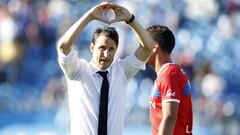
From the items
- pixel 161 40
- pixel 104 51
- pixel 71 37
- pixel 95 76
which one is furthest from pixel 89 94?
pixel 161 40

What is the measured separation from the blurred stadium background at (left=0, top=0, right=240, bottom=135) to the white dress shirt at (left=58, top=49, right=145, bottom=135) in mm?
8139

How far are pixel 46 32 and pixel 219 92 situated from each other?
3.36 m

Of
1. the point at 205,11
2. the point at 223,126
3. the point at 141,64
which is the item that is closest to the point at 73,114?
the point at 141,64

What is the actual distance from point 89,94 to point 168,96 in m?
0.71

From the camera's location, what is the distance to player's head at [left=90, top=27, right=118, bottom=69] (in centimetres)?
644

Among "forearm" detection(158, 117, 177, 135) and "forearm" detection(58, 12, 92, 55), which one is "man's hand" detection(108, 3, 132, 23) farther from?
"forearm" detection(158, 117, 177, 135)

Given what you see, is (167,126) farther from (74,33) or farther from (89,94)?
(74,33)

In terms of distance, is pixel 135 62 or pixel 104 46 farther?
pixel 135 62

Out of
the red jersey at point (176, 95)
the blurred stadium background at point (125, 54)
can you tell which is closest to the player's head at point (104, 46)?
the red jersey at point (176, 95)

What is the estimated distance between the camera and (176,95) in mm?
6801

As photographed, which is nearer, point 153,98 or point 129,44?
point 153,98

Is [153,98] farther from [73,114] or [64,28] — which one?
[64,28]

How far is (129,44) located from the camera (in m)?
15.1

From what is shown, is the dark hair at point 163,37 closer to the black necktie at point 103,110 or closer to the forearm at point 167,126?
the forearm at point 167,126
